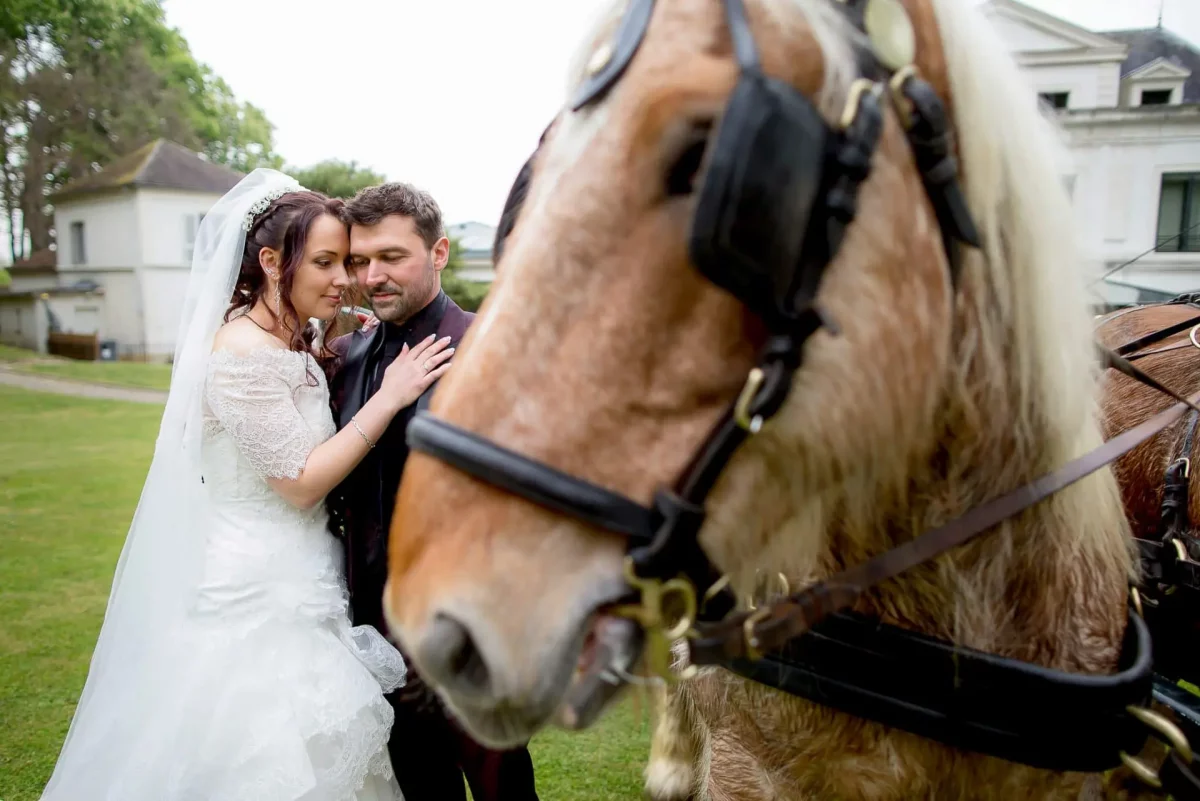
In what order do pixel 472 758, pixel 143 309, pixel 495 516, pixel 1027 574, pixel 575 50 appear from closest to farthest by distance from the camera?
pixel 495 516 → pixel 575 50 → pixel 1027 574 → pixel 472 758 → pixel 143 309

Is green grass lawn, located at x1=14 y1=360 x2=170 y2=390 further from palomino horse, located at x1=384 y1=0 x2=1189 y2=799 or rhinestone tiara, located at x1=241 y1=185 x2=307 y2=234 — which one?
palomino horse, located at x1=384 y1=0 x2=1189 y2=799

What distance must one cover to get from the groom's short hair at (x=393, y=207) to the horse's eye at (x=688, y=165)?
1.75m

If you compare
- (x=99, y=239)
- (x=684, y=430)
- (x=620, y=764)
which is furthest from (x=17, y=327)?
(x=684, y=430)

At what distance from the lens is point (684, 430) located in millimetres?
1073

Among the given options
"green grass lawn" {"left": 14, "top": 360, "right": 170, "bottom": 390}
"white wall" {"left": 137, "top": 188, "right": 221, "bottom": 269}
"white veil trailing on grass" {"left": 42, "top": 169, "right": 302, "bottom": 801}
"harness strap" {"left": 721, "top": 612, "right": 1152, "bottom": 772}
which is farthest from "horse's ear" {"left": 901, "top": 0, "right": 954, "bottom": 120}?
"white wall" {"left": 137, "top": 188, "right": 221, "bottom": 269}

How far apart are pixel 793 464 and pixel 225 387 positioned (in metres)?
2.02

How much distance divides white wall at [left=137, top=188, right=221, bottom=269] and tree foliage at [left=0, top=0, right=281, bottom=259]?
17.1ft

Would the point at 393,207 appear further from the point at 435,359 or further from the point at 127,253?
the point at 127,253

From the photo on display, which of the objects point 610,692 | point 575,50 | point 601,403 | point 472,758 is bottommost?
point 472,758

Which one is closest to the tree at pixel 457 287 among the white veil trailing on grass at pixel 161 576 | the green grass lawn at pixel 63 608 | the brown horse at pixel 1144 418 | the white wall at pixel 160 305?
the green grass lawn at pixel 63 608

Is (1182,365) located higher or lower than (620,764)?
higher

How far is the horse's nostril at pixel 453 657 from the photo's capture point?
1015mm

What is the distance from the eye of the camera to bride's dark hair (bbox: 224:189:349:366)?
2.57 m

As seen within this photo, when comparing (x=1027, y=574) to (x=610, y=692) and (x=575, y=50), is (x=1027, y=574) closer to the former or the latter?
(x=610, y=692)
